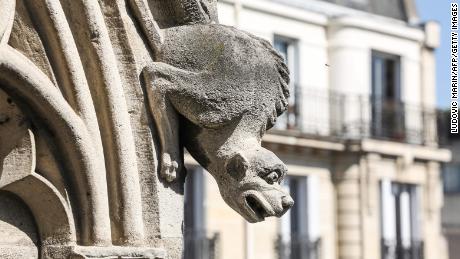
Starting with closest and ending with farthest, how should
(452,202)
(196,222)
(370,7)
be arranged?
(196,222) → (370,7) → (452,202)

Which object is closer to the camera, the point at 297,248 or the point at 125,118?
the point at 125,118

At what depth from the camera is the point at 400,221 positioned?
39156mm

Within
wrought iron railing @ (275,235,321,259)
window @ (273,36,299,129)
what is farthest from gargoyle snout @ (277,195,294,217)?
window @ (273,36,299,129)

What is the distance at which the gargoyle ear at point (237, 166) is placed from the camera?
12.5 feet

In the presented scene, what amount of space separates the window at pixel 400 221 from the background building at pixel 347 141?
3cm

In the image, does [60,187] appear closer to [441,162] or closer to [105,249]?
[105,249]

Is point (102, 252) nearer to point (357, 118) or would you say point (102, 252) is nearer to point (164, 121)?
point (164, 121)

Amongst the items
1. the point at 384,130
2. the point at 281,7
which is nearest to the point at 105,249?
the point at 281,7

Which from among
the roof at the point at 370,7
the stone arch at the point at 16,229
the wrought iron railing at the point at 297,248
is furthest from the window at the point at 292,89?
the stone arch at the point at 16,229

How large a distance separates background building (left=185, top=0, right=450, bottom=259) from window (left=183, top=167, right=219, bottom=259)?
0.08ft

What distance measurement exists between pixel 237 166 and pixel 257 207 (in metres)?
0.12

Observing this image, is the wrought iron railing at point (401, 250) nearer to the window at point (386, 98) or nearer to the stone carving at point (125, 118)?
the window at point (386, 98)

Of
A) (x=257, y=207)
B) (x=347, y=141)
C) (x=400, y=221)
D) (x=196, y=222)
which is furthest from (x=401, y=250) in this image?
(x=257, y=207)

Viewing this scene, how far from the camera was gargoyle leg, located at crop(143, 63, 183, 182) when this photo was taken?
3.75 meters
